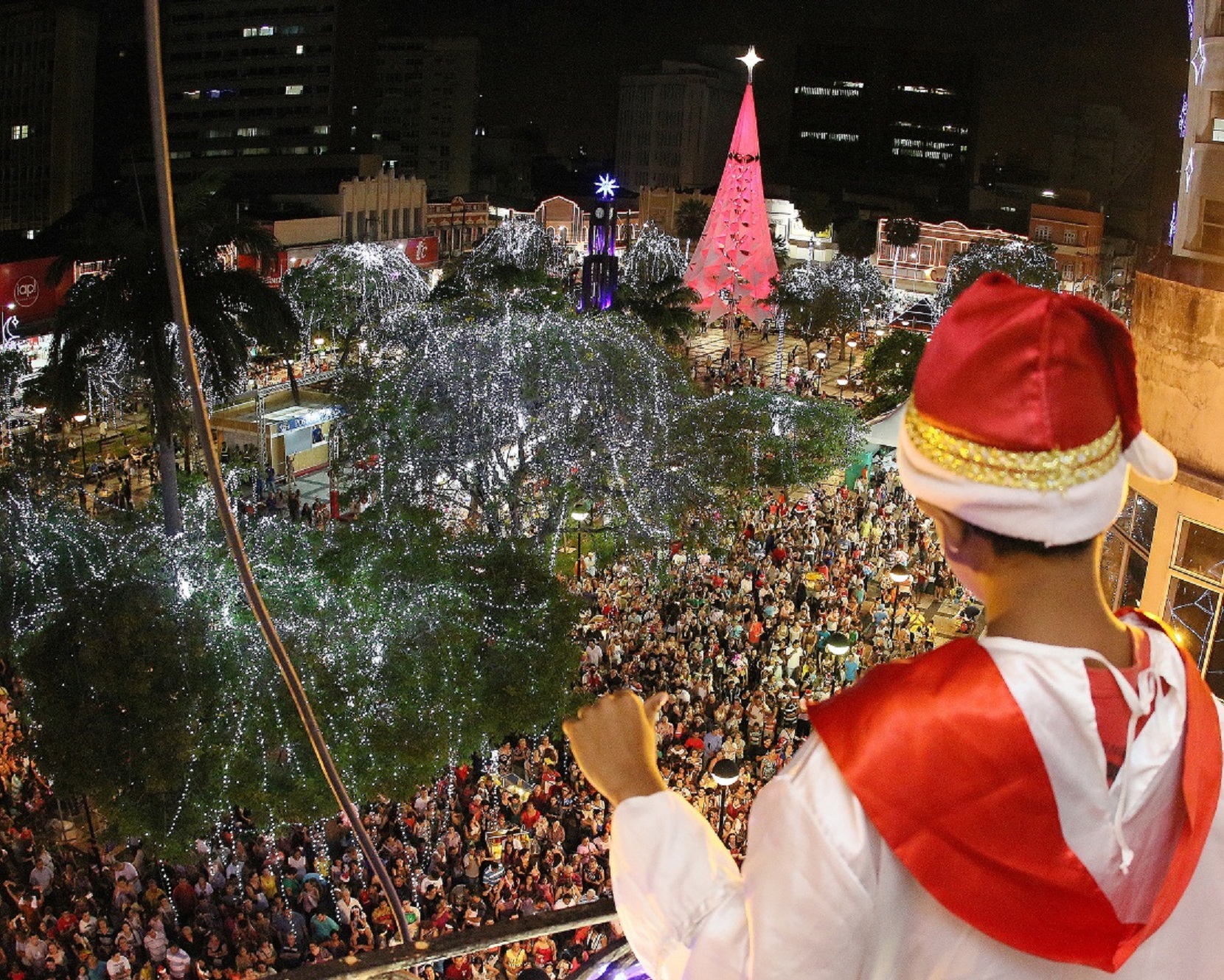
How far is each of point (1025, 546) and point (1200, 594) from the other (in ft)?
26.4

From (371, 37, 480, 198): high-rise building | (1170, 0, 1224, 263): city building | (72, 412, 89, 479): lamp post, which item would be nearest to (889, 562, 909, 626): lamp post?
(1170, 0, 1224, 263): city building

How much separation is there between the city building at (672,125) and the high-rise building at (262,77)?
31.6 metres

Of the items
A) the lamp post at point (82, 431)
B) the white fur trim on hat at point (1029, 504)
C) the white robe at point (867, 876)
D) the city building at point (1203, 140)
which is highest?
the city building at point (1203, 140)

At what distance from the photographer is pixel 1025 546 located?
1.93m

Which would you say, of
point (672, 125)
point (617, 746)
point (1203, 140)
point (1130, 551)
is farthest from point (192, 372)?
point (672, 125)

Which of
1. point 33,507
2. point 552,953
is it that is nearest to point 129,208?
point 33,507

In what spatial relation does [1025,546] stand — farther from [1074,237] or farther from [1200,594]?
[1074,237]

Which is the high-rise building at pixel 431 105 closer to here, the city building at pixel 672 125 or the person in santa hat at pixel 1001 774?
the city building at pixel 672 125

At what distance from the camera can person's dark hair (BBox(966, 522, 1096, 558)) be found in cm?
193

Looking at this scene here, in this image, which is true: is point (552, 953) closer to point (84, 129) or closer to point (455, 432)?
point (455, 432)

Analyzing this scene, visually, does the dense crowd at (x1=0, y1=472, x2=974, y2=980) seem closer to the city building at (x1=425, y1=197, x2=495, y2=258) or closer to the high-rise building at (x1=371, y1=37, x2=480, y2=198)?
the city building at (x1=425, y1=197, x2=495, y2=258)

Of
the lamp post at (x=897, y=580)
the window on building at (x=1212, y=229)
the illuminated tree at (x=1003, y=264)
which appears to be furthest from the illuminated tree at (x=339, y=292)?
the window on building at (x=1212, y=229)

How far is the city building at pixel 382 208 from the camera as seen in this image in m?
57.4

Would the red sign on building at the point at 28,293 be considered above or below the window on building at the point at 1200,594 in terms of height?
below
